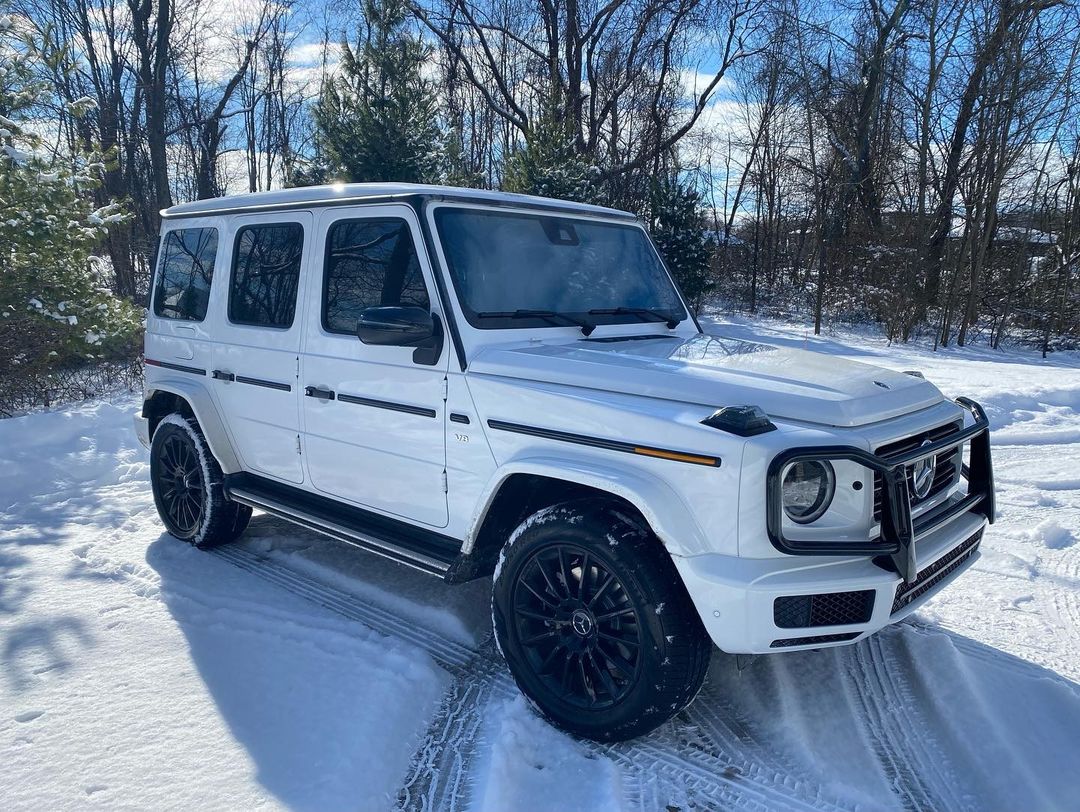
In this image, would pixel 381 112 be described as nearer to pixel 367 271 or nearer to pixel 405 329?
pixel 367 271

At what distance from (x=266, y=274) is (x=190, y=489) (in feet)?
5.08

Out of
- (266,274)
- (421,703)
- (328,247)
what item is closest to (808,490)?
(421,703)

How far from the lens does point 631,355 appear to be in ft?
10.7

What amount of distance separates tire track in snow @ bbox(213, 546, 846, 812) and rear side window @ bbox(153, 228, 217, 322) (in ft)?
9.32

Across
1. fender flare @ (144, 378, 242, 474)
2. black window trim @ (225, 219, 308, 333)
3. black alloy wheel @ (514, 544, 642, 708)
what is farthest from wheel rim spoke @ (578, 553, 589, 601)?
fender flare @ (144, 378, 242, 474)

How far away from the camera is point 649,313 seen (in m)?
4.05

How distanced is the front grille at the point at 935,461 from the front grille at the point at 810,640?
1.36ft

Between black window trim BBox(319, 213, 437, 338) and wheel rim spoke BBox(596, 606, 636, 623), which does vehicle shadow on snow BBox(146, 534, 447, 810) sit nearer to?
wheel rim spoke BBox(596, 606, 636, 623)

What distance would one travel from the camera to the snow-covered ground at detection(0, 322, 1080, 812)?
2643mm

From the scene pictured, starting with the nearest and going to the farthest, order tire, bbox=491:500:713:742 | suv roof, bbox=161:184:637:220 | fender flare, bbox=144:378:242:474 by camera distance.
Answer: tire, bbox=491:500:713:742 → suv roof, bbox=161:184:637:220 → fender flare, bbox=144:378:242:474

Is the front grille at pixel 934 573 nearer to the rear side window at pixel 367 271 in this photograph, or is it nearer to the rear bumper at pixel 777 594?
the rear bumper at pixel 777 594

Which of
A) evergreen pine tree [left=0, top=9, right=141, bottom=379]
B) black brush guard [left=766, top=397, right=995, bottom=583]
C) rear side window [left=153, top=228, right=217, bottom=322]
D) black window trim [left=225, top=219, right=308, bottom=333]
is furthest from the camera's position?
evergreen pine tree [left=0, top=9, right=141, bottom=379]

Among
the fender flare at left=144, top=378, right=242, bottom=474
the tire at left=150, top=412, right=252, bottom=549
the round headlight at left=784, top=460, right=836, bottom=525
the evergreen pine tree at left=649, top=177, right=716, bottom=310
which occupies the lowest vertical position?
the tire at left=150, top=412, right=252, bottom=549

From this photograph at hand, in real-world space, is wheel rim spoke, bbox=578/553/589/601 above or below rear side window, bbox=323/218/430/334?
below
